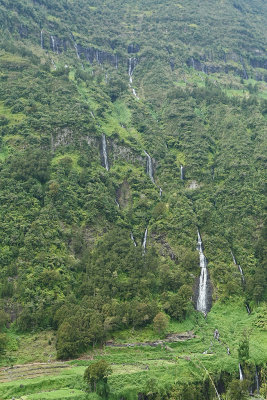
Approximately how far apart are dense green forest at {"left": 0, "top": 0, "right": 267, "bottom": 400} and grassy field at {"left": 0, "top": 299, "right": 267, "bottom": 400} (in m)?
0.34

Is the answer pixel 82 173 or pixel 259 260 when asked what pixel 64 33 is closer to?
pixel 82 173

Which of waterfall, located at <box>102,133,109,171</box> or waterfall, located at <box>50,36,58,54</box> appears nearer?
waterfall, located at <box>102,133,109,171</box>

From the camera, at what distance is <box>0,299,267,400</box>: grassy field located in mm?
42531

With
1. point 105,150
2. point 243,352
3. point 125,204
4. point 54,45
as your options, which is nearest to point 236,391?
point 243,352

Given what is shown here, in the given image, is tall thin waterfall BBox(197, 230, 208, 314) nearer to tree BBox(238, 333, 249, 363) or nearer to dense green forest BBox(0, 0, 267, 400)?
dense green forest BBox(0, 0, 267, 400)

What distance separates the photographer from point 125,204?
86625 mm

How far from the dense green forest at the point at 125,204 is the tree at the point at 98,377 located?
643 millimetres

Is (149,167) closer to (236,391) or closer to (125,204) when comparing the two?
(125,204)

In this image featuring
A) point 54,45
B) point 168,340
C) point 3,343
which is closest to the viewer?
point 3,343

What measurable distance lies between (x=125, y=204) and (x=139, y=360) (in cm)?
4186

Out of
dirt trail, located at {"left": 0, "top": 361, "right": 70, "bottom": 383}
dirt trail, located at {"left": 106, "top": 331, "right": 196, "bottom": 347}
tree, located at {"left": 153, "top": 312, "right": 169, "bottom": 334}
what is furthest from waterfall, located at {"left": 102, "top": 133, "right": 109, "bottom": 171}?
dirt trail, located at {"left": 0, "top": 361, "right": 70, "bottom": 383}

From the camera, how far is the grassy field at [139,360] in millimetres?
42531

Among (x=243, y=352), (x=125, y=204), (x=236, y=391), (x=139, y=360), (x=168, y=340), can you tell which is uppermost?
(x=125, y=204)

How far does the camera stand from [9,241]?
62938 mm
